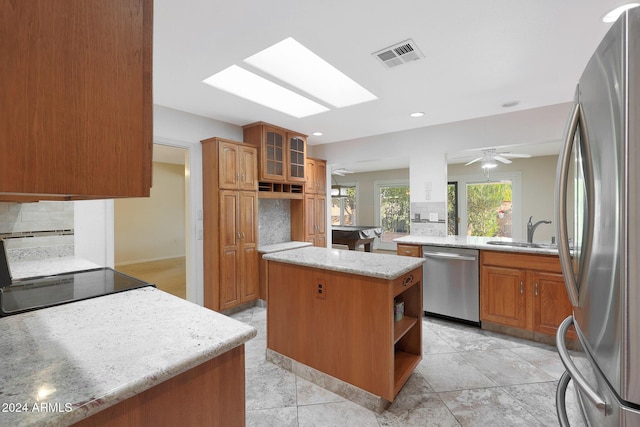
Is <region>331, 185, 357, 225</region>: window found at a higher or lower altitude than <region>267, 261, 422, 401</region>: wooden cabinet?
higher

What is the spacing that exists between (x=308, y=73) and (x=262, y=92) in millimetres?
651

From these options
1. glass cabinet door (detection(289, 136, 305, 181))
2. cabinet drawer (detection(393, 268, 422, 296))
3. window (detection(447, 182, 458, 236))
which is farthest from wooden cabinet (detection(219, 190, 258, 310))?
window (detection(447, 182, 458, 236))

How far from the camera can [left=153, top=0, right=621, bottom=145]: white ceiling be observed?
1.65 m

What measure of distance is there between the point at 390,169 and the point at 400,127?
372cm

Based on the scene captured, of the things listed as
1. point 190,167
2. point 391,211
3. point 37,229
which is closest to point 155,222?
point 190,167

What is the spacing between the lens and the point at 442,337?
9.53 ft

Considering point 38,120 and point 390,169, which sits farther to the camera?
point 390,169

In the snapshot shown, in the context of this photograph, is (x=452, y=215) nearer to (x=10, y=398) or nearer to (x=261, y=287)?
(x=261, y=287)

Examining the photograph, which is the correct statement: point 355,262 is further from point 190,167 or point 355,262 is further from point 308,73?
point 190,167

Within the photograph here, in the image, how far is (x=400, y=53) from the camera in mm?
2121

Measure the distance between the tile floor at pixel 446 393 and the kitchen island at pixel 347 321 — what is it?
0.38 ft

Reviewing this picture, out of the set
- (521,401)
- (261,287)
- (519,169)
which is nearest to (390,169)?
(519,169)

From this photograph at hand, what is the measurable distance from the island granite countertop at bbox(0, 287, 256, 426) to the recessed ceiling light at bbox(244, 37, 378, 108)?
1.89 metres

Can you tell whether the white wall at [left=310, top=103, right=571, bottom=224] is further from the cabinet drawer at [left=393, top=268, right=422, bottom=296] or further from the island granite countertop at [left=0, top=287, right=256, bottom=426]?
the island granite countertop at [left=0, top=287, right=256, bottom=426]
